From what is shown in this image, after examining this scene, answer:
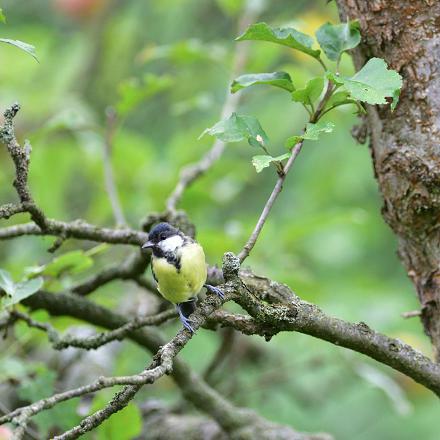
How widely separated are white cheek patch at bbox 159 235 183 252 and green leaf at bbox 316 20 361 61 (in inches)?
28.6

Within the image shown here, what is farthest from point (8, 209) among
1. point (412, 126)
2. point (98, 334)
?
point (412, 126)

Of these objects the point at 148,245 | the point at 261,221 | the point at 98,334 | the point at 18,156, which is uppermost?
the point at 148,245

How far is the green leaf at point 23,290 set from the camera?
2092 millimetres

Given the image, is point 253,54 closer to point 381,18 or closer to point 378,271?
point 381,18

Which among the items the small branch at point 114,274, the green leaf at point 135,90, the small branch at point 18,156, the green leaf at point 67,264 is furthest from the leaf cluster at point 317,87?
the green leaf at point 135,90

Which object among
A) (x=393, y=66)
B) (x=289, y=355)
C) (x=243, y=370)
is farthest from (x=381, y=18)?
(x=243, y=370)

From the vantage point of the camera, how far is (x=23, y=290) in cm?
214

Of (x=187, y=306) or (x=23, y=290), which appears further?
(x=187, y=306)

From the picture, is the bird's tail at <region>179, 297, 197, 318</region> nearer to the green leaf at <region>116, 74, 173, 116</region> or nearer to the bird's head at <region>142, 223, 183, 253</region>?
the bird's head at <region>142, 223, 183, 253</region>

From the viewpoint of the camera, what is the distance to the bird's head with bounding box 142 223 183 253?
7.77ft

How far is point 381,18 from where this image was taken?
219 cm

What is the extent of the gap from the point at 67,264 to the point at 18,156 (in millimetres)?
644

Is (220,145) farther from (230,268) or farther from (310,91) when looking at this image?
(230,268)

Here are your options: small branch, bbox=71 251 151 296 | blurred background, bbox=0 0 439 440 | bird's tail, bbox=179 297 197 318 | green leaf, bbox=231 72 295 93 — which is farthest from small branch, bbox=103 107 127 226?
green leaf, bbox=231 72 295 93
